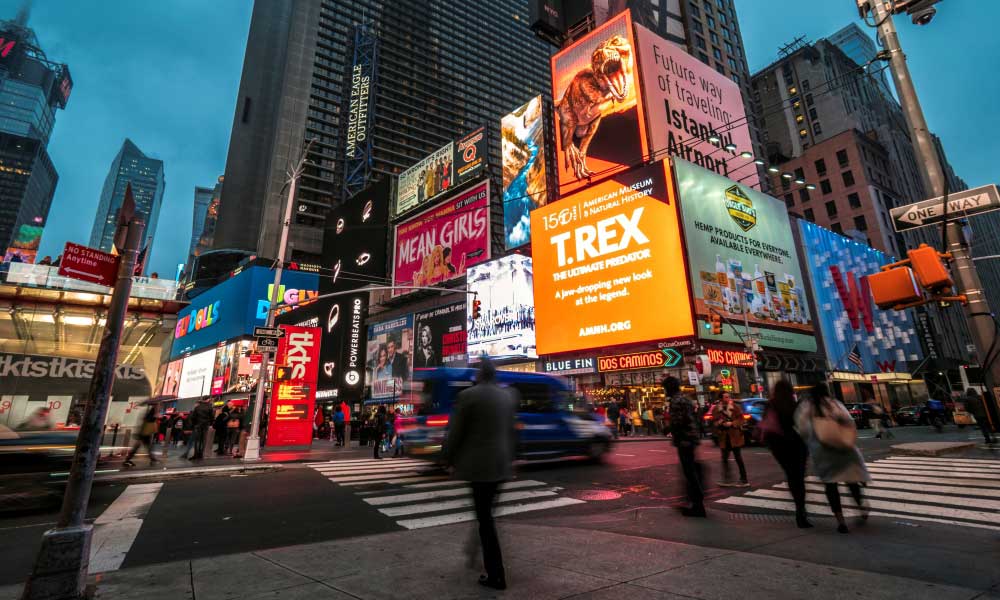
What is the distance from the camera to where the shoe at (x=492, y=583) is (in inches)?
135

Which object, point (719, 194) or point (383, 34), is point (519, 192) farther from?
point (383, 34)

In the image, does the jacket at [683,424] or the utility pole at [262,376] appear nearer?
the jacket at [683,424]

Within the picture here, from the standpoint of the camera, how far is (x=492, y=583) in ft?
11.4

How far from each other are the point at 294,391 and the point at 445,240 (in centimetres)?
2999

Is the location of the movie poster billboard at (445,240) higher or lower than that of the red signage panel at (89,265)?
higher

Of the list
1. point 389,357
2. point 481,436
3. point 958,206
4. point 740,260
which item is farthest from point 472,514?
point 389,357

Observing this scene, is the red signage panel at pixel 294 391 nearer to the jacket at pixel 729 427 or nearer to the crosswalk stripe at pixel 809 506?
the jacket at pixel 729 427

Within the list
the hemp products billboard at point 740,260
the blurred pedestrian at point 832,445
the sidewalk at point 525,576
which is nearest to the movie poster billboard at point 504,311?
the hemp products billboard at point 740,260

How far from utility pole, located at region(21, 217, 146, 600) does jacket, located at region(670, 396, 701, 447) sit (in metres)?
6.20

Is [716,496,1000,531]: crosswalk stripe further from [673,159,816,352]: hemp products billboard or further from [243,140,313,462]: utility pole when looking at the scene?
[673,159,816,352]: hemp products billboard

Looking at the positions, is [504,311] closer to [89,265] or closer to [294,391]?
[294,391]

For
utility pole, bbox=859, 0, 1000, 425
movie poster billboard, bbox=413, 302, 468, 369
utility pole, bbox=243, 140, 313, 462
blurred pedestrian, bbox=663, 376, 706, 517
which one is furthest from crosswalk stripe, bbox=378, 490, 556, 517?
movie poster billboard, bbox=413, 302, 468, 369

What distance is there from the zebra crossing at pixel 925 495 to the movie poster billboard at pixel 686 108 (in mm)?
24662

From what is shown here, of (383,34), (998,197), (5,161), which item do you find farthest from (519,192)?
(5,161)
